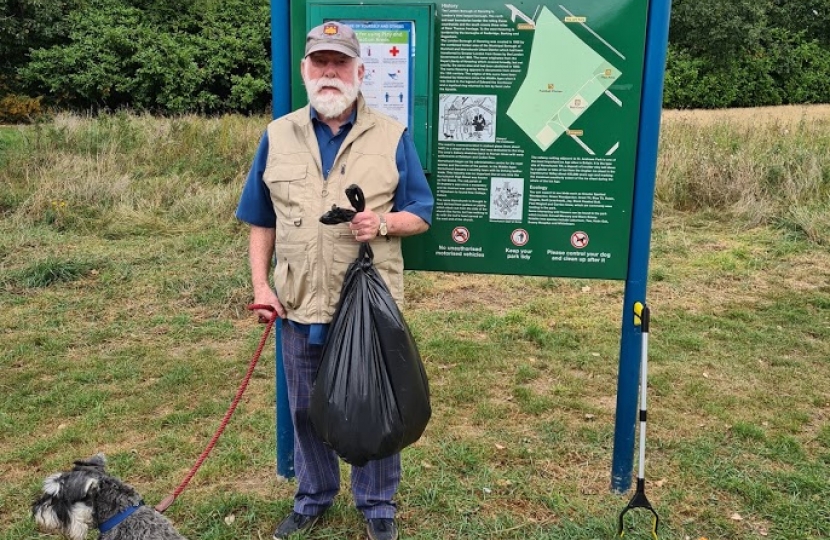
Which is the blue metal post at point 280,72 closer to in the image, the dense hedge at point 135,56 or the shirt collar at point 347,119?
the shirt collar at point 347,119

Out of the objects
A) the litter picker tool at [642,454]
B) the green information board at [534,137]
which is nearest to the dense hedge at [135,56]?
the green information board at [534,137]

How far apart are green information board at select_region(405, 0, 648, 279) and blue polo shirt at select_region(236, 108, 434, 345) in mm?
471

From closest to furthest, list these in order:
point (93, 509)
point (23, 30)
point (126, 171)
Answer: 1. point (93, 509)
2. point (126, 171)
3. point (23, 30)

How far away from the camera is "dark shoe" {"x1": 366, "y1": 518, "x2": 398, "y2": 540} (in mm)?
3311

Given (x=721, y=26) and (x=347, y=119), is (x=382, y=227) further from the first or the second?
(x=721, y=26)

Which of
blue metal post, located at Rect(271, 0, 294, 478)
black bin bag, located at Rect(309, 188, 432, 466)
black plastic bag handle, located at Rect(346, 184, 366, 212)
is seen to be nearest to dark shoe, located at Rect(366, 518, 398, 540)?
black bin bag, located at Rect(309, 188, 432, 466)

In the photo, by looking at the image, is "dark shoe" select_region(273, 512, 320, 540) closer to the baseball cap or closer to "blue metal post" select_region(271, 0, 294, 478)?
"blue metal post" select_region(271, 0, 294, 478)

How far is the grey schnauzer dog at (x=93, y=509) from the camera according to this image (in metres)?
2.64

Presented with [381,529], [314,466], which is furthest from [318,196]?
[381,529]

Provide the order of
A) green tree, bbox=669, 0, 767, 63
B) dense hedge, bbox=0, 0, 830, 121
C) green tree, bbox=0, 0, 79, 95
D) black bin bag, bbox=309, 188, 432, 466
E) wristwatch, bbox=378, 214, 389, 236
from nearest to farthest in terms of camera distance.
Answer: black bin bag, bbox=309, 188, 432, 466 → wristwatch, bbox=378, 214, 389, 236 → dense hedge, bbox=0, 0, 830, 121 → green tree, bbox=0, 0, 79, 95 → green tree, bbox=669, 0, 767, 63

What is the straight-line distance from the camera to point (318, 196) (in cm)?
293

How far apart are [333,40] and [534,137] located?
43.2 inches

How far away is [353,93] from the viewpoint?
2.93 meters

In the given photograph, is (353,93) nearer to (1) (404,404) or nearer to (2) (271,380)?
(1) (404,404)
